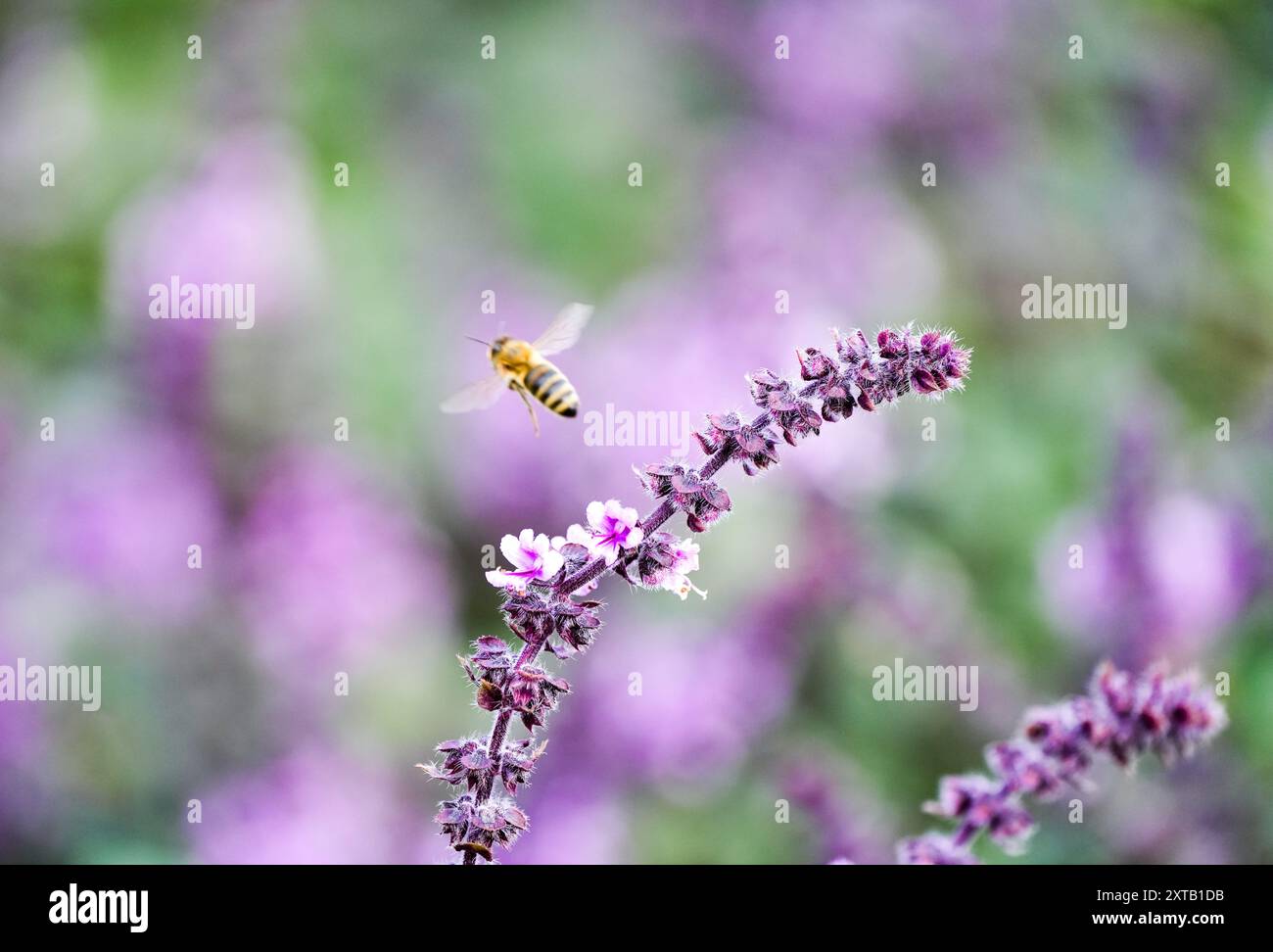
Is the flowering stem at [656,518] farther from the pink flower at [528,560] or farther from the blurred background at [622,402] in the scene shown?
the blurred background at [622,402]

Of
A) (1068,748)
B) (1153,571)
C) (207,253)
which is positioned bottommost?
(1068,748)

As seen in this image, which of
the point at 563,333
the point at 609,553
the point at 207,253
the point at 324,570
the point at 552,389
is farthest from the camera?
the point at 207,253

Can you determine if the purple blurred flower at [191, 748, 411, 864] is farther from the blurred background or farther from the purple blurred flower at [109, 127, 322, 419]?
the purple blurred flower at [109, 127, 322, 419]

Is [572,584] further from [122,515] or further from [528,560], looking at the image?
[122,515]

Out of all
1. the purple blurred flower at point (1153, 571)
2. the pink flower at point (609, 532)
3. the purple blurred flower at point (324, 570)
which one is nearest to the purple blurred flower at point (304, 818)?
the purple blurred flower at point (324, 570)

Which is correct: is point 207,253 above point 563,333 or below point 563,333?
above

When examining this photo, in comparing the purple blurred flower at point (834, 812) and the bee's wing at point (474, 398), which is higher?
the bee's wing at point (474, 398)

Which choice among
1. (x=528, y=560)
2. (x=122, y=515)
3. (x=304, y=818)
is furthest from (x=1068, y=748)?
(x=122, y=515)
